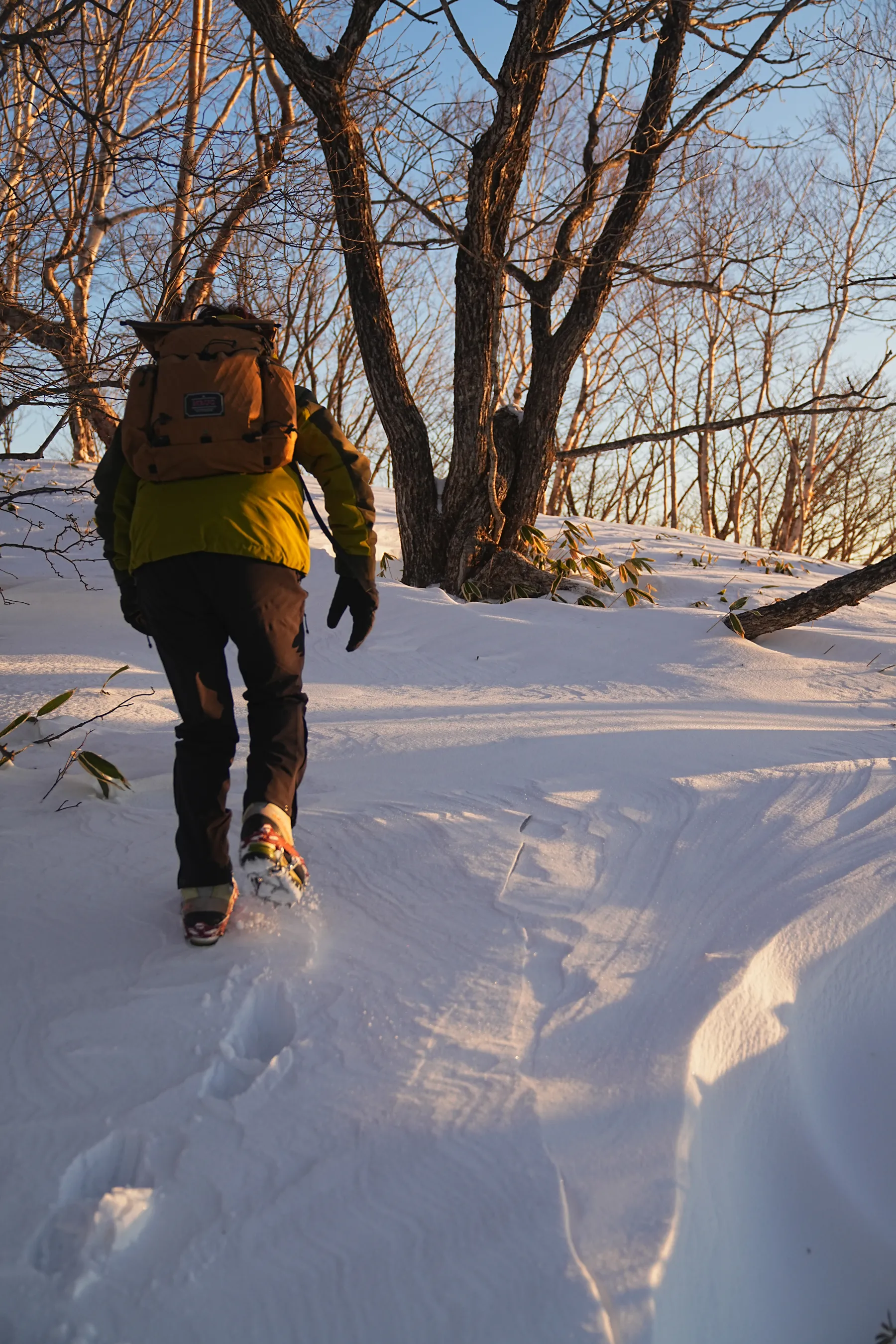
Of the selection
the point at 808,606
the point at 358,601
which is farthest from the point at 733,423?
the point at 358,601

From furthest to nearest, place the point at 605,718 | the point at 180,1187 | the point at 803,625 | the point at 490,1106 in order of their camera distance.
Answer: the point at 803,625, the point at 605,718, the point at 490,1106, the point at 180,1187

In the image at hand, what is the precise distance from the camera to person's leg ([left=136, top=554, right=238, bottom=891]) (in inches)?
75.1

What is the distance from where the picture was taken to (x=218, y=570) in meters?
1.90

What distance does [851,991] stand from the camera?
6.20 ft

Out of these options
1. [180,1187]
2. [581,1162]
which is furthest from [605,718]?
[180,1187]

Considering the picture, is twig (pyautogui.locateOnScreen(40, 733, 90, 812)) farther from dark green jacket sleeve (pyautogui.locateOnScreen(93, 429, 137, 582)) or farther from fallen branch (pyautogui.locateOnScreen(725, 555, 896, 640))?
fallen branch (pyautogui.locateOnScreen(725, 555, 896, 640))

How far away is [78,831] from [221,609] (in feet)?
3.04

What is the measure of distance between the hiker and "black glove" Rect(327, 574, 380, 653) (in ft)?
0.72

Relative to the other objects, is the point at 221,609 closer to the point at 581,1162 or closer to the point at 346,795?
the point at 346,795

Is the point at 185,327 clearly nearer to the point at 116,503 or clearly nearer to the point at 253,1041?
the point at 116,503

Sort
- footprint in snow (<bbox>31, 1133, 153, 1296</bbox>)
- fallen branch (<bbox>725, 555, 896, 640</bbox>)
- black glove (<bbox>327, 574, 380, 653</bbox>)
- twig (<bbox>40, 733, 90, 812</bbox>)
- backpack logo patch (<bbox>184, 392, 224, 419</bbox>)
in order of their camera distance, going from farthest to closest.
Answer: fallen branch (<bbox>725, 555, 896, 640</bbox>) < twig (<bbox>40, 733, 90, 812</bbox>) < black glove (<bbox>327, 574, 380, 653</bbox>) < backpack logo patch (<bbox>184, 392, 224, 419</bbox>) < footprint in snow (<bbox>31, 1133, 153, 1296</bbox>)

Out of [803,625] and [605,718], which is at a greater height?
[803,625]

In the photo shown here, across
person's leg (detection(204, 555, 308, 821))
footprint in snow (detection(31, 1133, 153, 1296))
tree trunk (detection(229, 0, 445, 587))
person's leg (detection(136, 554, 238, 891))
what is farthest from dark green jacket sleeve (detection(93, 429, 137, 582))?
tree trunk (detection(229, 0, 445, 587))

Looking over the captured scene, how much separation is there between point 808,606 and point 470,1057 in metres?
3.73
